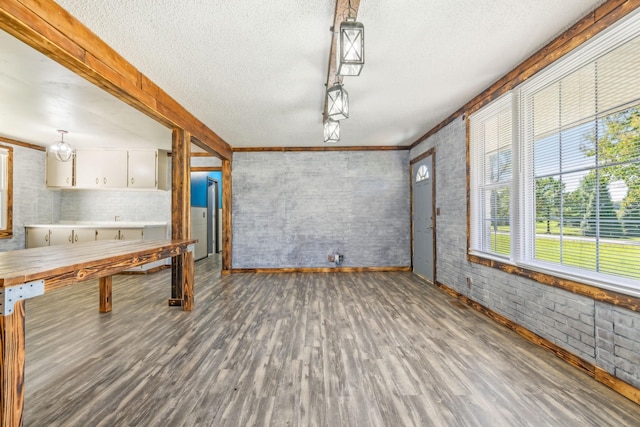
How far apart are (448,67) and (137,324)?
4.00 m

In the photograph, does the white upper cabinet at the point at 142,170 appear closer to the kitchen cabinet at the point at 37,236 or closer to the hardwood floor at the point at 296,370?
the kitchen cabinet at the point at 37,236

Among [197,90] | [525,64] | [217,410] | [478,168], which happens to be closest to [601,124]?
[525,64]

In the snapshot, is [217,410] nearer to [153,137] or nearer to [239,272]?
[239,272]

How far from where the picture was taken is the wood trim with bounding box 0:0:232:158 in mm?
1720

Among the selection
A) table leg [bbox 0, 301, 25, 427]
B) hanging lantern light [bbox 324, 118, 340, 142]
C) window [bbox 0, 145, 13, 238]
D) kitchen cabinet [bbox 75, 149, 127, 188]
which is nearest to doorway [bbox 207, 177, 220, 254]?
kitchen cabinet [bbox 75, 149, 127, 188]

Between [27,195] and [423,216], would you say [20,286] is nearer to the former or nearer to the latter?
[423,216]

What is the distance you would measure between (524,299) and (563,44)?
216 centimetres

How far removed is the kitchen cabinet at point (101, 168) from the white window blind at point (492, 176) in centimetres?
614

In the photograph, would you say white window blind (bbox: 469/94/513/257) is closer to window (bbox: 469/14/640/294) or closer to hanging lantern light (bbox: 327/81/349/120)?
window (bbox: 469/14/640/294)

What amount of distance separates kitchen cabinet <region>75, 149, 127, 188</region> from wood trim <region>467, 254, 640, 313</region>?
21.2 ft

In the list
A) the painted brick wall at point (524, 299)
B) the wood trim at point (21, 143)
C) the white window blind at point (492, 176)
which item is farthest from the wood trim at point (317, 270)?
the wood trim at point (21, 143)

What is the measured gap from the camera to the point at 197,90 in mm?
3168

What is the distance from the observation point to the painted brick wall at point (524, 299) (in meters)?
1.86

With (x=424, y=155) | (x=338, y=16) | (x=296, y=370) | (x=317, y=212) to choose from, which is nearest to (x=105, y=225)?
(x=317, y=212)
